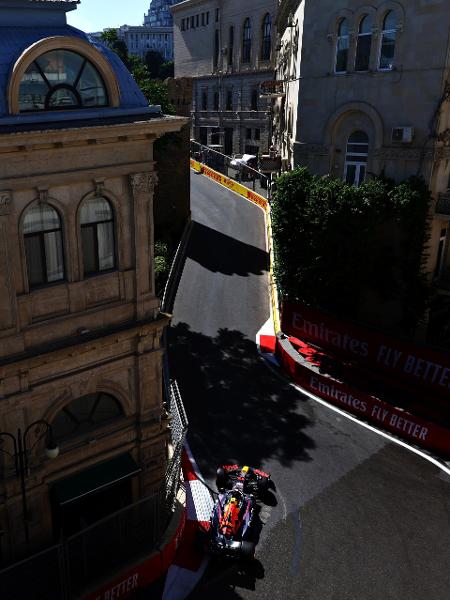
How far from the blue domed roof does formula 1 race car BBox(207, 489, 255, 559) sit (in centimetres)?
1220

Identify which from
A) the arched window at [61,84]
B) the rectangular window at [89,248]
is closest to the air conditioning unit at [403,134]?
the arched window at [61,84]

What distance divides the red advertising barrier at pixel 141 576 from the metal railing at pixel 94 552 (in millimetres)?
320

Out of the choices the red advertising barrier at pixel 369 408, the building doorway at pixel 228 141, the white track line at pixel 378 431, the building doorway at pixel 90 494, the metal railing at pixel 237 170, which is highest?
the building doorway at pixel 228 141

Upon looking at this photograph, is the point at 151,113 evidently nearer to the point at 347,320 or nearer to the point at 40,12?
the point at 40,12

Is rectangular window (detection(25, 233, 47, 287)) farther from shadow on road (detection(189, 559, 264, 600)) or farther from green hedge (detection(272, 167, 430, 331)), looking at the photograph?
green hedge (detection(272, 167, 430, 331))

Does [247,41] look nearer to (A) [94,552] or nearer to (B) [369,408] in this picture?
(B) [369,408]

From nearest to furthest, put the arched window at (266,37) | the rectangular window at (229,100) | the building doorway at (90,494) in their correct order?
the building doorway at (90,494) → the arched window at (266,37) → the rectangular window at (229,100)

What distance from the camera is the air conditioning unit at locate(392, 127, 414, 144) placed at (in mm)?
26125

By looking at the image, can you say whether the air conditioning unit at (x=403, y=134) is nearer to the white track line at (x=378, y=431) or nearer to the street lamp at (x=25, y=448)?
the white track line at (x=378, y=431)

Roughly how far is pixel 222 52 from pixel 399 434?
6593cm

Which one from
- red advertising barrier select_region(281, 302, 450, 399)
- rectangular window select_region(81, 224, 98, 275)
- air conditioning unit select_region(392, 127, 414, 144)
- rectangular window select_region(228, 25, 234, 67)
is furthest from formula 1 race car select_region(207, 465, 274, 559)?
rectangular window select_region(228, 25, 234, 67)

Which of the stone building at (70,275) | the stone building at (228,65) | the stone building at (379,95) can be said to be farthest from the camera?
the stone building at (228,65)

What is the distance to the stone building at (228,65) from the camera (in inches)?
2680

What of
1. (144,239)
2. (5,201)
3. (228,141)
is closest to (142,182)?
(144,239)
